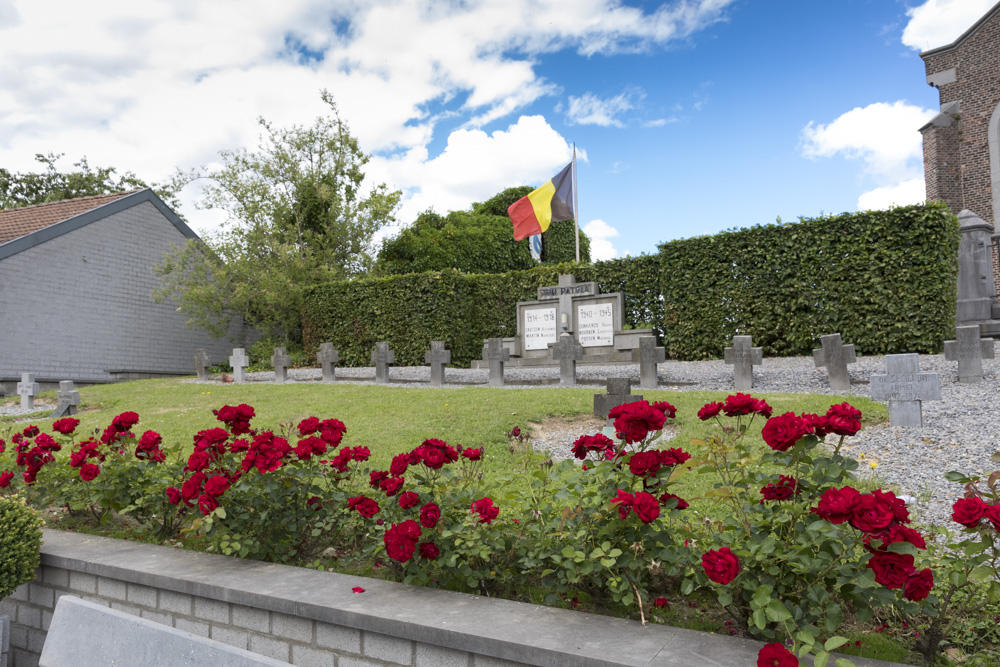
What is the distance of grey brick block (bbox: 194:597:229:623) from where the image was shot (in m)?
2.82

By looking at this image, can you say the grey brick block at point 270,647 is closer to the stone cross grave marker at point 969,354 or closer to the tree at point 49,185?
the stone cross grave marker at point 969,354

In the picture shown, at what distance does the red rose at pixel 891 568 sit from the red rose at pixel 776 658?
1.18 ft

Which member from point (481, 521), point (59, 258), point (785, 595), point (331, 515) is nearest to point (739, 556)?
point (785, 595)

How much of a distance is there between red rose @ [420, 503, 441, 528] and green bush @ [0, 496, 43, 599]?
7.79 ft

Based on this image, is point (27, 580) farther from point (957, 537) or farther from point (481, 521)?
point (957, 537)

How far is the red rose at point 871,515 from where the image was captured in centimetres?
171

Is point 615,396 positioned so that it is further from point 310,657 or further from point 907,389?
point 310,657

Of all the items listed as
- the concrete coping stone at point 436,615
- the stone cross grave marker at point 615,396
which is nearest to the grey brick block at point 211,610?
the concrete coping stone at point 436,615

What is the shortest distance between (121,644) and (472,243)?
23748 mm

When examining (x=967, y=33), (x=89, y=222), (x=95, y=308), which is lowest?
(x=95, y=308)

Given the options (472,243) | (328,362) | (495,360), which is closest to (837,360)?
(495,360)

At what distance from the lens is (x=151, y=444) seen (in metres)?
3.91

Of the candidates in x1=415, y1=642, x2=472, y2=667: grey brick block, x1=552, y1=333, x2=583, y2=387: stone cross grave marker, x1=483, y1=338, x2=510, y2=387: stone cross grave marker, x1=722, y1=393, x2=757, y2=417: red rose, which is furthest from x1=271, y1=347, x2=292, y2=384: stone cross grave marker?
x1=722, y1=393, x2=757, y2=417: red rose

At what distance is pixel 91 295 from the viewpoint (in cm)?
1719
